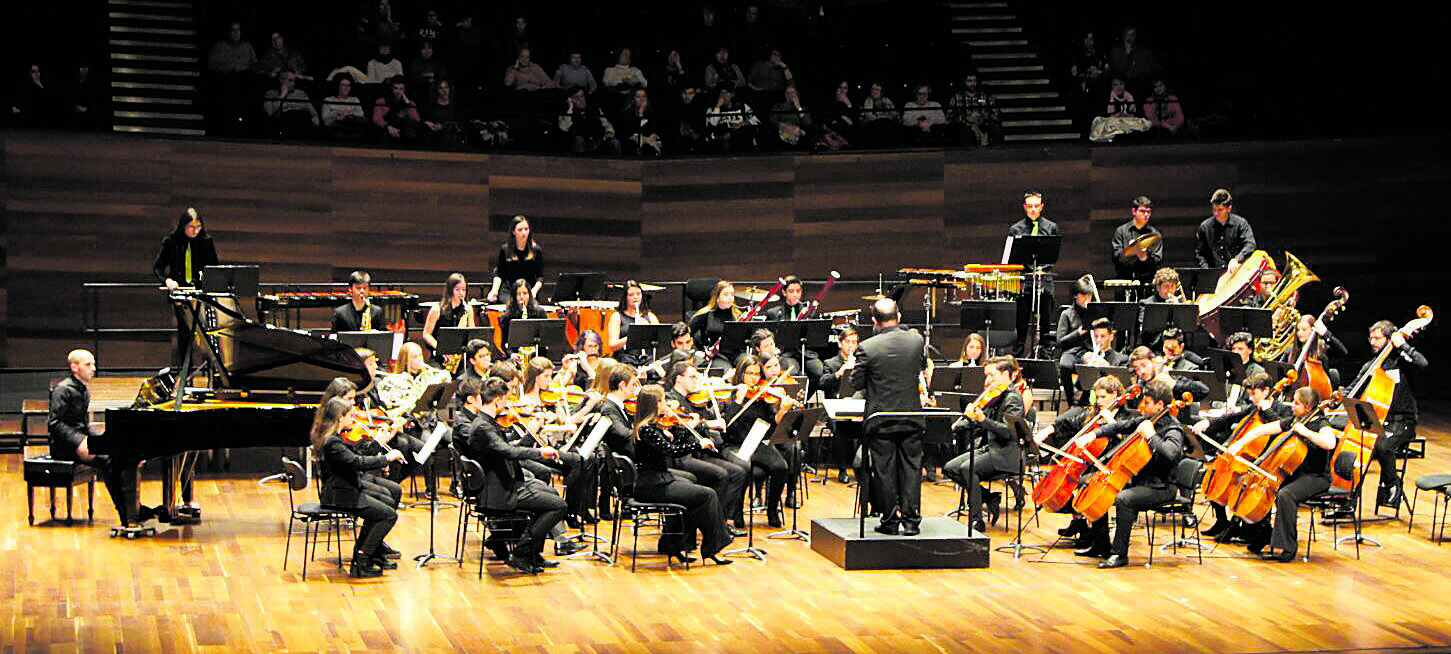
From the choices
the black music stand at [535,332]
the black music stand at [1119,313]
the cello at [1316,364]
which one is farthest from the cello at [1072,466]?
the black music stand at [535,332]

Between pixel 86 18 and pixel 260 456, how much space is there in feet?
19.6

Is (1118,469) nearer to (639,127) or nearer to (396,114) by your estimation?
(639,127)

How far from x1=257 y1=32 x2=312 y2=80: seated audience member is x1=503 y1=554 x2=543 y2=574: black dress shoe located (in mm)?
7926

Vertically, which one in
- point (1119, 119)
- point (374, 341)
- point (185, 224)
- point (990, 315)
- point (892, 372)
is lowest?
point (374, 341)

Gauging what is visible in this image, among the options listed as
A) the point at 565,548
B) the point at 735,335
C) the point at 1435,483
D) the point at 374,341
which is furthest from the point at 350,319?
the point at 1435,483

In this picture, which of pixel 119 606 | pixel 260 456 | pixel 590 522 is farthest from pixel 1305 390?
pixel 260 456

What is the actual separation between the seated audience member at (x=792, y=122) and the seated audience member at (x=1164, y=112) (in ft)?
11.2

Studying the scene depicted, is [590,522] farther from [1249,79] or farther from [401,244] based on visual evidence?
[1249,79]

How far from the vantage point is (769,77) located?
57.2 feet

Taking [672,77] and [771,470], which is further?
[672,77]

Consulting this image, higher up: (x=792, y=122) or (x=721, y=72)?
(x=721, y=72)

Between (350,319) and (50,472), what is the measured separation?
309cm

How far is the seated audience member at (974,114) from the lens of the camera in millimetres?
17203

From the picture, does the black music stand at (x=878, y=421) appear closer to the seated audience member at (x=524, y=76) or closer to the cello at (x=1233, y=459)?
the cello at (x=1233, y=459)
